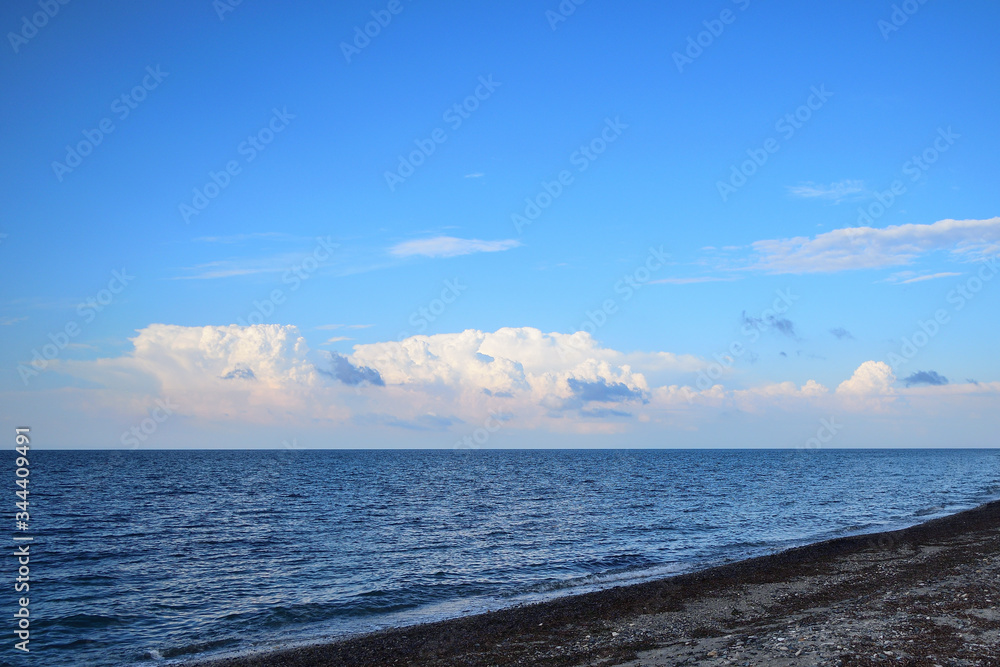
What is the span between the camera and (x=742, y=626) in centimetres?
1812

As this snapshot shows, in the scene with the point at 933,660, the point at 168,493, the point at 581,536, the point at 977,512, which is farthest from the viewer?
the point at 168,493

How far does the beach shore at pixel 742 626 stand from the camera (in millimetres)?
14852

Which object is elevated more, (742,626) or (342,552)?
(742,626)

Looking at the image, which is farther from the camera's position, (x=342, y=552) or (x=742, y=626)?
(x=342, y=552)

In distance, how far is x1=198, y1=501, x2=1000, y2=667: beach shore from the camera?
14.9 meters

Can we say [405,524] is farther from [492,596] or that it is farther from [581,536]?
[492,596]

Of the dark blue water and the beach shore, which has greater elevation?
the beach shore

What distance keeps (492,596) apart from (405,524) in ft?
71.1

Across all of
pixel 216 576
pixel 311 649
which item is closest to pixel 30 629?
pixel 216 576

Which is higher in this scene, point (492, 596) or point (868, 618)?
point (868, 618)

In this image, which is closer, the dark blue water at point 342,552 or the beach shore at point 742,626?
the beach shore at point 742,626

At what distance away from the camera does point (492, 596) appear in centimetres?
2591

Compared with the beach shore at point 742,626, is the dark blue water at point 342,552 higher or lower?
lower

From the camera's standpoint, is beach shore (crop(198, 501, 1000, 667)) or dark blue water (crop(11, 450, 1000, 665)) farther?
dark blue water (crop(11, 450, 1000, 665))
